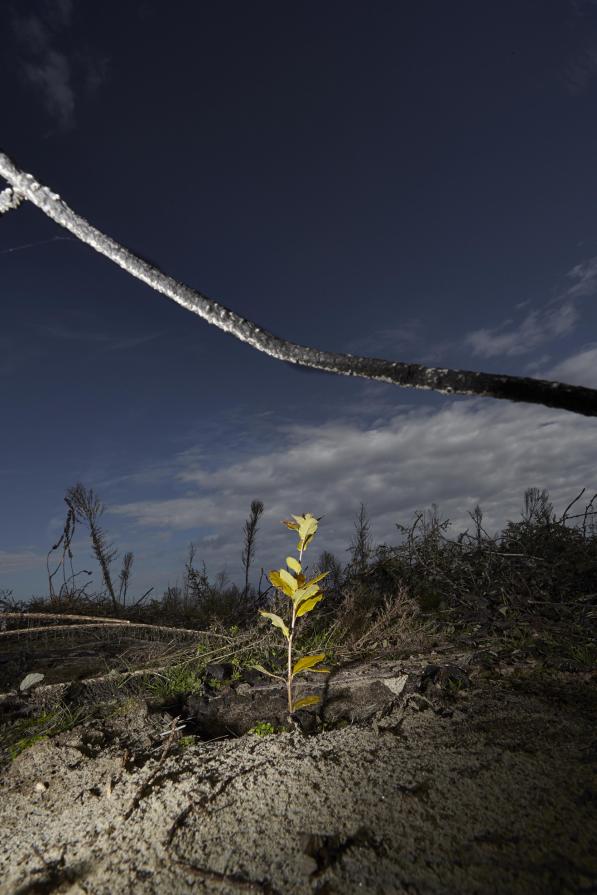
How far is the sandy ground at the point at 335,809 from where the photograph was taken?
106 cm

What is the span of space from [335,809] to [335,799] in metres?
0.05

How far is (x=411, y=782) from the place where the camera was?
138 centimetres

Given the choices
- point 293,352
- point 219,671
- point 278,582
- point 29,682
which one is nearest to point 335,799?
point 278,582

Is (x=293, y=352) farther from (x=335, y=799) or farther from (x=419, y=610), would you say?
(x=419, y=610)

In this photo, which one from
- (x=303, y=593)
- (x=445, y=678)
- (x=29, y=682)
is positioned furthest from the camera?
(x=29, y=682)

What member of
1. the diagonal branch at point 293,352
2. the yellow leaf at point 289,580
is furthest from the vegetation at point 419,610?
the diagonal branch at point 293,352

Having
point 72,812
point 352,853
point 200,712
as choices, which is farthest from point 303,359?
point 200,712

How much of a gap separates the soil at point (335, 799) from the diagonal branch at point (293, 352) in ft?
3.28

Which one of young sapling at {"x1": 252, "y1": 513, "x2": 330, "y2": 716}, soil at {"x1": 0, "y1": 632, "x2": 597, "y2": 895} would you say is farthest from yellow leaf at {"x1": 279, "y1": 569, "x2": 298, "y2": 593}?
soil at {"x1": 0, "y1": 632, "x2": 597, "y2": 895}

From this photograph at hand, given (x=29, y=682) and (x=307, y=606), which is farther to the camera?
(x=29, y=682)

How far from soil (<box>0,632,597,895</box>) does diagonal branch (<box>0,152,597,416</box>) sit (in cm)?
100

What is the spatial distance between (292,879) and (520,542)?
3.51 meters

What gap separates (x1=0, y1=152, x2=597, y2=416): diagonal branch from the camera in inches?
37.6

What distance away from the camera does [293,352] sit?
113cm
